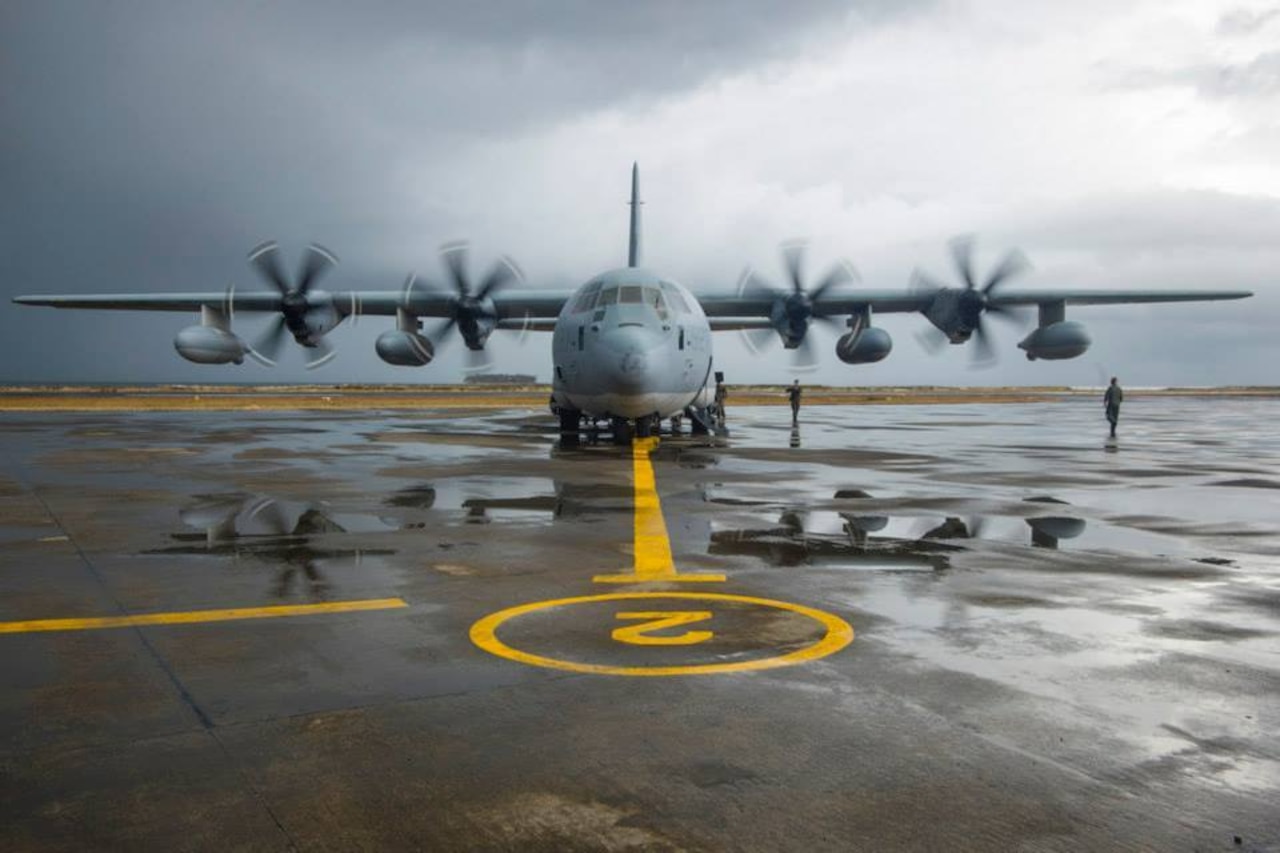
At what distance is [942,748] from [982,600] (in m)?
3.35

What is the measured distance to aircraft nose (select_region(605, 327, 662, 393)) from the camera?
21.1 meters

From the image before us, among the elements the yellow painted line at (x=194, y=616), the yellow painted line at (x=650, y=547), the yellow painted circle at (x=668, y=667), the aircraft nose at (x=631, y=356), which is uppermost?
the aircraft nose at (x=631, y=356)

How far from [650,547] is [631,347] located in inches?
469

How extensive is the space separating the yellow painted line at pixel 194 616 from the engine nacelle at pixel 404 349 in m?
24.9

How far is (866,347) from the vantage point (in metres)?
31.1

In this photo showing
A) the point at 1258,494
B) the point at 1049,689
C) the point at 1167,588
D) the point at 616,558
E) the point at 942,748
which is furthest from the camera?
the point at 1258,494

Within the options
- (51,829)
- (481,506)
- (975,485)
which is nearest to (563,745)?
(51,829)

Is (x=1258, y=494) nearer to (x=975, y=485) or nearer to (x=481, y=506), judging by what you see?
(x=975, y=485)

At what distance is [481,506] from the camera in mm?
12594

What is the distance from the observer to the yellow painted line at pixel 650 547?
8070mm

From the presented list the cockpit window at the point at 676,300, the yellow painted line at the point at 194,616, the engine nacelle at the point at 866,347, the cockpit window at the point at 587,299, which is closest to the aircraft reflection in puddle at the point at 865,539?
the yellow painted line at the point at 194,616

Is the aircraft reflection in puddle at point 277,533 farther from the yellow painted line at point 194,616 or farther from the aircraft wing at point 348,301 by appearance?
the aircraft wing at point 348,301

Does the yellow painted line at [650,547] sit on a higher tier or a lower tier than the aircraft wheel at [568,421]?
lower

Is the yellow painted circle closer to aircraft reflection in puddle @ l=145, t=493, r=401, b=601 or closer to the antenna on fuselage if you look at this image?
aircraft reflection in puddle @ l=145, t=493, r=401, b=601
